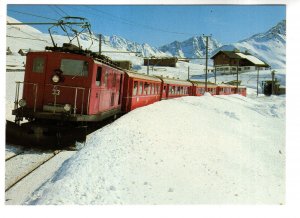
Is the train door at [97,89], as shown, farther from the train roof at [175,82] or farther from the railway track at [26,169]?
the train roof at [175,82]

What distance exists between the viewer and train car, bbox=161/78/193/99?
2236 centimetres

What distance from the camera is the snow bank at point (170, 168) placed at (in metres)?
7.08

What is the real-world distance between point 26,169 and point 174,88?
55.0ft

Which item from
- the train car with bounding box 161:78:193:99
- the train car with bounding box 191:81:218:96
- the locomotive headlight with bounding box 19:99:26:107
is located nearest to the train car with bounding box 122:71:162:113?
the train car with bounding box 161:78:193:99

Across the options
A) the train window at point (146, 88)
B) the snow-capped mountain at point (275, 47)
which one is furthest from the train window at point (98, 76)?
the train window at point (146, 88)

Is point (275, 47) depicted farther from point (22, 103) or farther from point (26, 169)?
point (26, 169)

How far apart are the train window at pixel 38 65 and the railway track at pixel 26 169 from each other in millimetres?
2505

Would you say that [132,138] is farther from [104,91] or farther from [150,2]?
[150,2]

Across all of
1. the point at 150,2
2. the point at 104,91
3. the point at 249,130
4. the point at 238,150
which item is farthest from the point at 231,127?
the point at 150,2

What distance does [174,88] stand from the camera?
24203 millimetres

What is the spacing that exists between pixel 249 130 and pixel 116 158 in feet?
23.0

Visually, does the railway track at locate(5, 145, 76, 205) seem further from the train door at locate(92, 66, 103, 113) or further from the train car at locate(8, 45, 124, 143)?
the train door at locate(92, 66, 103, 113)

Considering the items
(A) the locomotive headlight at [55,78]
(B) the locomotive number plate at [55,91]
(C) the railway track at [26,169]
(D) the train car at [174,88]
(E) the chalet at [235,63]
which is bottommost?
(C) the railway track at [26,169]

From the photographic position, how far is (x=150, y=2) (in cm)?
941
